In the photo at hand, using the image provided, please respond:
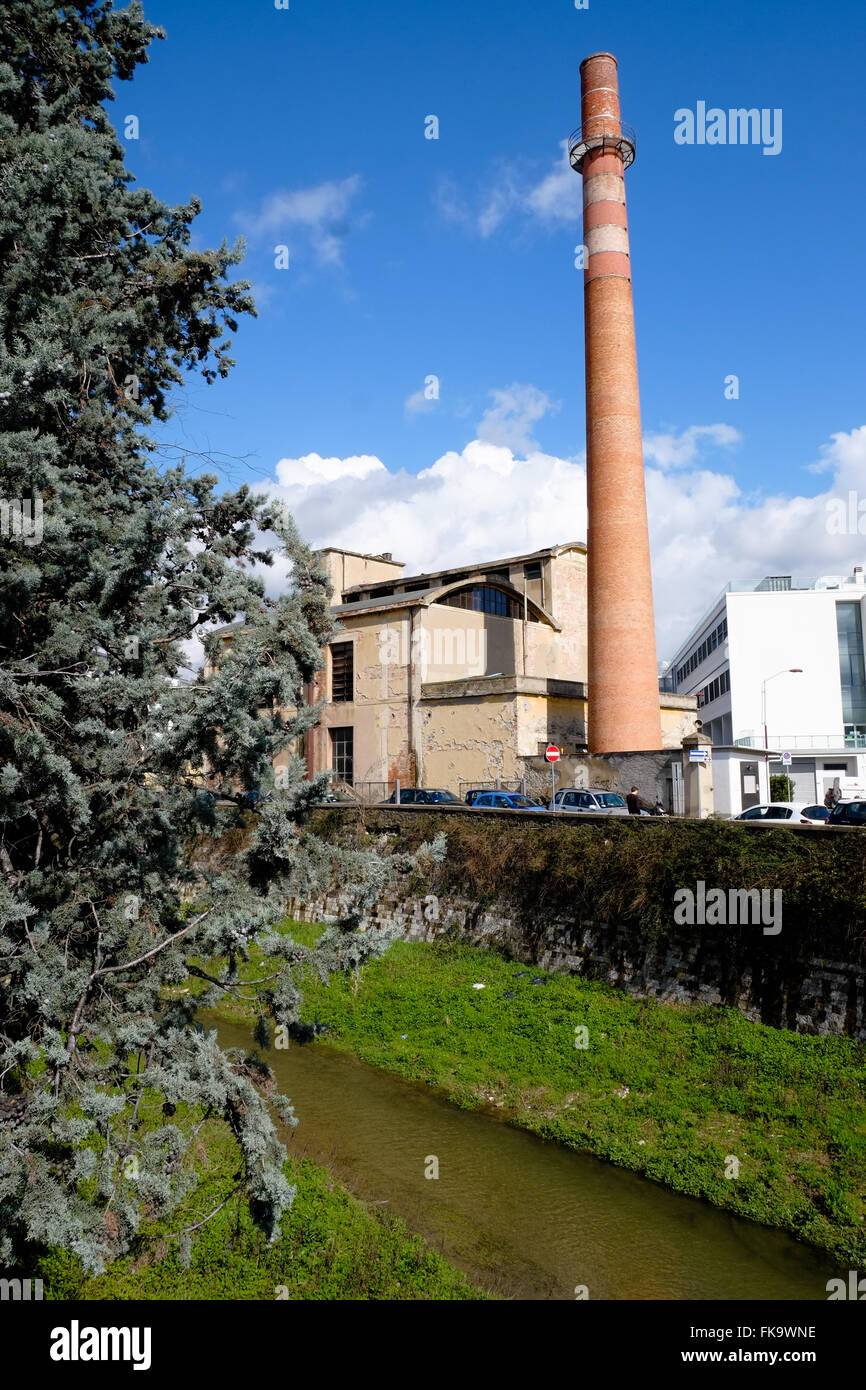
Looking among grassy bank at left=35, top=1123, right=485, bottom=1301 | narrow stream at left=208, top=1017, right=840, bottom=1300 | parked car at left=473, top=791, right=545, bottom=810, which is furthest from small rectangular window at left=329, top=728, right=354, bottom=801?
Answer: grassy bank at left=35, top=1123, right=485, bottom=1301

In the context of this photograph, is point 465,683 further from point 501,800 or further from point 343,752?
point 343,752

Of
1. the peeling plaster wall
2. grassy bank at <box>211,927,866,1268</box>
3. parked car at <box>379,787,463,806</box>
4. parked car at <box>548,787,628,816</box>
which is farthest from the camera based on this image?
the peeling plaster wall

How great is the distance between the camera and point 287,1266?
8.98 m

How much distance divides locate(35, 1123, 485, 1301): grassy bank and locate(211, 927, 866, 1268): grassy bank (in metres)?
3.88

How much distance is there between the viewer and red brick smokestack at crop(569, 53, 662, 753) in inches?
1050

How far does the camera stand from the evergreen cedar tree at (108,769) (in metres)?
5.51

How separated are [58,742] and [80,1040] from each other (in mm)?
2004

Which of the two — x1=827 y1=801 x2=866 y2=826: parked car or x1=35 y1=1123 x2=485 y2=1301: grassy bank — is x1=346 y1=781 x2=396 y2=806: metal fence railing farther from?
x1=35 y1=1123 x2=485 y2=1301: grassy bank

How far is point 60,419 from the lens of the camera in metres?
6.41

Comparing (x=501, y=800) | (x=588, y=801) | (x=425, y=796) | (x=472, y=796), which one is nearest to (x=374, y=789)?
(x=425, y=796)

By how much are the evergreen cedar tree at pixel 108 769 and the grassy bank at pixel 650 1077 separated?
7458 mm
